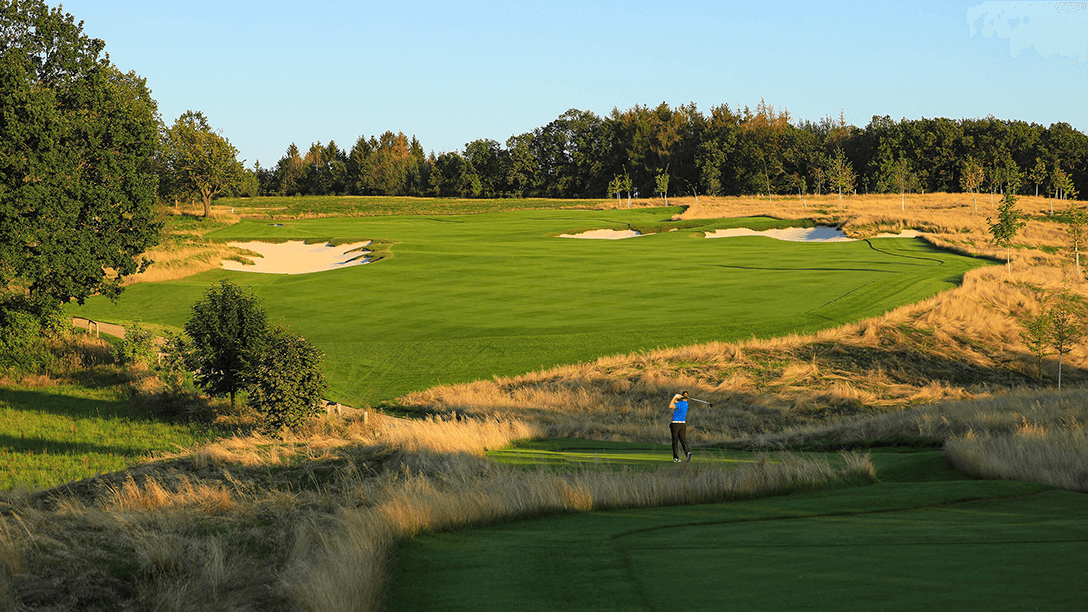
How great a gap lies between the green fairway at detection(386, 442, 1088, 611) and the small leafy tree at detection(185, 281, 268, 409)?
17.5 meters

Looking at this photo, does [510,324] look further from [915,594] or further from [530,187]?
[530,187]

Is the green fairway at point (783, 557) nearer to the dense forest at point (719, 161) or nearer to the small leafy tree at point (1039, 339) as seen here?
the small leafy tree at point (1039, 339)

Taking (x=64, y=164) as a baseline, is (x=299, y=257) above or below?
below

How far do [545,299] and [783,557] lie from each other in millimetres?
29522

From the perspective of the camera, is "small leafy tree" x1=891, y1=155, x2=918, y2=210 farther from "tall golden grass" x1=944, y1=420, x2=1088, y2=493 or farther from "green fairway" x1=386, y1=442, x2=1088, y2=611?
"green fairway" x1=386, y1=442, x2=1088, y2=611

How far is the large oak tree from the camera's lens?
25047 mm

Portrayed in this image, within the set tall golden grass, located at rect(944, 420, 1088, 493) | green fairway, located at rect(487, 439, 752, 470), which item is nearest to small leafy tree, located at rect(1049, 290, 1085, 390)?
green fairway, located at rect(487, 439, 752, 470)

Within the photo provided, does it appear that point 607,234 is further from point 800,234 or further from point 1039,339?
point 1039,339

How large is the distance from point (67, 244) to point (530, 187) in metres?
120

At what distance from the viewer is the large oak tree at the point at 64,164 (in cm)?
2505

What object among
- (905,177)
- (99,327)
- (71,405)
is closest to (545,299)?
(71,405)

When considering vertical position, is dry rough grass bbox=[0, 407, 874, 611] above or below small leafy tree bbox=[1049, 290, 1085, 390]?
above

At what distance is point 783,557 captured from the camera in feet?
19.9

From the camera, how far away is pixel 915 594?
192 inches
